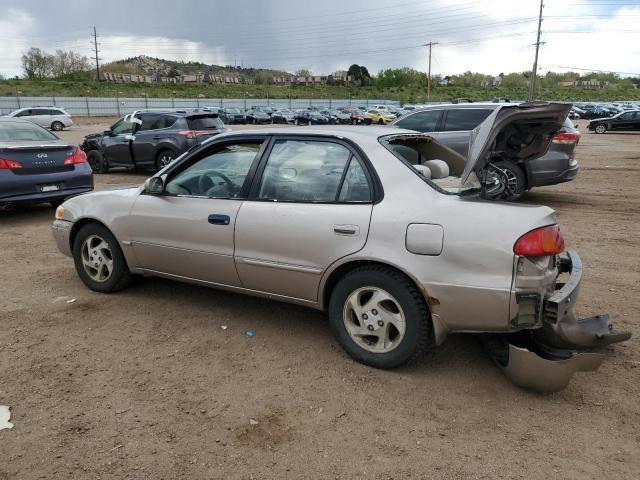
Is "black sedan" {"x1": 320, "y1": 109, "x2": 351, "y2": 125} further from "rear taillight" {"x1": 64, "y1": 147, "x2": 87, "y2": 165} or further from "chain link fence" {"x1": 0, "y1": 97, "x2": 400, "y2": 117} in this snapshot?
"rear taillight" {"x1": 64, "y1": 147, "x2": 87, "y2": 165}

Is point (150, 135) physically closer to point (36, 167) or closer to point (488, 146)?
point (36, 167)

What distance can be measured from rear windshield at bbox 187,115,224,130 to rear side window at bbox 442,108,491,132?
617 cm

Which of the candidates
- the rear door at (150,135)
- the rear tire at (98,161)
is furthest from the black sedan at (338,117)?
the rear door at (150,135)

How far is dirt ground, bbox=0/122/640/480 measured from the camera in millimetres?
2607

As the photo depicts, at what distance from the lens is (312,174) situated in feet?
12.1

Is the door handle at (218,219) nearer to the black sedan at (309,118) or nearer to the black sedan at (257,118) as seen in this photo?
the black sedan at (309,118)

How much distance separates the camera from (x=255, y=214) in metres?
3.78

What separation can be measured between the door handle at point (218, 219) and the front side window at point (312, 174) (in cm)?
31

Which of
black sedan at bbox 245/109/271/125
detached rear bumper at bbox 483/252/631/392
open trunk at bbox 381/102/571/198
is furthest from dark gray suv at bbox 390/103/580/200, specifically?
black sedan at bbox 245/109/271/125

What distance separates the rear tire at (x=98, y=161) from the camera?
544 inches

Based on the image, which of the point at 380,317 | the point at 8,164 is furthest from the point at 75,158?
the point at 380,317

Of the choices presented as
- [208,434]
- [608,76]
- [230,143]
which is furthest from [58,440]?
[608,76]

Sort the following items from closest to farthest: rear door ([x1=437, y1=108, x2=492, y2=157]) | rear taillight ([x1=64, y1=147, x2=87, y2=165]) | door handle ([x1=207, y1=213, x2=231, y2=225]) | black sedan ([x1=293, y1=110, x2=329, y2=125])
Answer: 1. door handle ([x1=207, y1=213, x2=231, y2=225])
2. rear taillight ([x1=64, y1=147, x2=87, y2=165])
3. rear door ([x1=437, y1=108, x2=492, y2=157])
4. black sedan ([x1=293, y1=110, x2=329, y2=125])

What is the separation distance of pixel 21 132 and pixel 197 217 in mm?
5779
